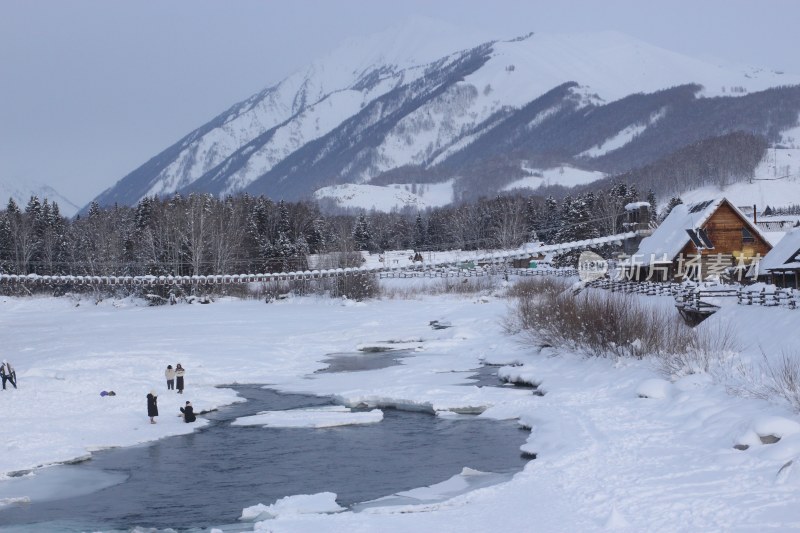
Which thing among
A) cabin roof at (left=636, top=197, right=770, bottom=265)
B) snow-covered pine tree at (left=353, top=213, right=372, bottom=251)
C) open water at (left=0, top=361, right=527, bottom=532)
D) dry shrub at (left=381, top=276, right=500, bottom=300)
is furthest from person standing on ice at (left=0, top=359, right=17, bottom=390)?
snow-covered pine tree at (left=353, top=213, right=372, bottom=251)

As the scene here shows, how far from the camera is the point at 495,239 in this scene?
492ft

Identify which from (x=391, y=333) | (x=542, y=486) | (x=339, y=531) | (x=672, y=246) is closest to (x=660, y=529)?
(x=542, y=486)

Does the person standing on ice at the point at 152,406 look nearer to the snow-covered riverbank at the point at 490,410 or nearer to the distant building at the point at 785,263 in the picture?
the snow-covered riverbank at the point at 490,410

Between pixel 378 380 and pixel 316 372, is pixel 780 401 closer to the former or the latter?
pixel 378 380

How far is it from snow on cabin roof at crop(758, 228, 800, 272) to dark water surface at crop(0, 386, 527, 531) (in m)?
28.9

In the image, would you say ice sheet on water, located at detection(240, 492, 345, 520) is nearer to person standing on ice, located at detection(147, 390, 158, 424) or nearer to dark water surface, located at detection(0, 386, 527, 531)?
dark water surface, located at detection(0, 386, 527, 531)

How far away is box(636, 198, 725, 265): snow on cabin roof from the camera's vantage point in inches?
2537

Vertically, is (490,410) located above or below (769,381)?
below

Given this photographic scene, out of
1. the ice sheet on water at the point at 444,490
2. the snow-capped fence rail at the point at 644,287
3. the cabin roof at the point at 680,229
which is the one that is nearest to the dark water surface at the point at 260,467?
the ice sheet on water at the point at 444,490

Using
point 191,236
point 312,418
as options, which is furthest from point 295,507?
point 191,236

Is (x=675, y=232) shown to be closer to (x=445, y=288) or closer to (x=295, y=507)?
(x=445, y=288)

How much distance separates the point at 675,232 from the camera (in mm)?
66250

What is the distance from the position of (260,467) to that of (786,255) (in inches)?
1515

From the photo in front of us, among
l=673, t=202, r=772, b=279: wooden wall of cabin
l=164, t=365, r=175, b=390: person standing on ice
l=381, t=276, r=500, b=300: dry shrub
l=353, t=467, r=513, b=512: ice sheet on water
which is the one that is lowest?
l=353, t=467, r=513, b=512: ice sheet on water
